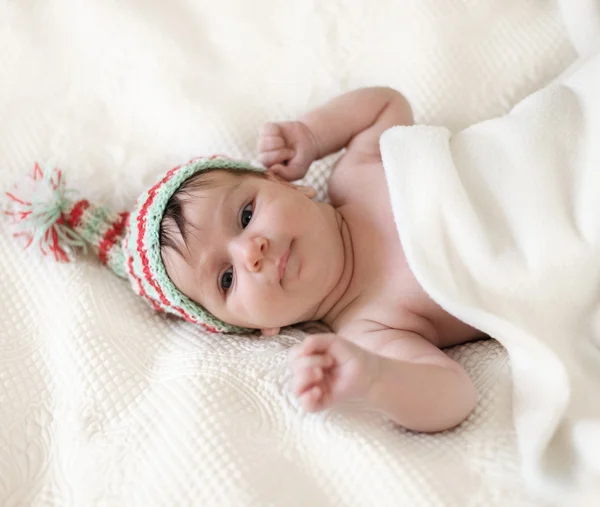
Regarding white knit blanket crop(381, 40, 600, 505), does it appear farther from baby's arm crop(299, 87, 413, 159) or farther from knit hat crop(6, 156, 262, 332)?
knit hat crop(6, 156, 262, 332)

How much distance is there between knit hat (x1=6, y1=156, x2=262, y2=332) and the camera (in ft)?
3.67

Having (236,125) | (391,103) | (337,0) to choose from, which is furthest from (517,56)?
(236,125)

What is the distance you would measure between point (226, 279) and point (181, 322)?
161mm

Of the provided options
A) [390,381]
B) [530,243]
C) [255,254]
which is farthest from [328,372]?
[530,243]

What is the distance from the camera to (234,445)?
88cm

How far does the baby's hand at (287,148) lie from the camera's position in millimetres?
1221

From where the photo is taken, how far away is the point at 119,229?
48.0 inches

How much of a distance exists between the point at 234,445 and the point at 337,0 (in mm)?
924

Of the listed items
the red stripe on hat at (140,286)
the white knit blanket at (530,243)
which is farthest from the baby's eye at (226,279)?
the white knit blanket at (530,243)

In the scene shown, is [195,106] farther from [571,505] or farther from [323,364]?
[571,505]

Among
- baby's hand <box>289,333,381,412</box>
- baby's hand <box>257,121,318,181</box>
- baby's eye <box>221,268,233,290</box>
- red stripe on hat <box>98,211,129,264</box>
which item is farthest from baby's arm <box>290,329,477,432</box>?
red stripe on hat <box>98,211,129,264</box>

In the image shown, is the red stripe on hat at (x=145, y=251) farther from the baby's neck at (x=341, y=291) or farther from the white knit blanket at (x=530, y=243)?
the white knit blanket at (x=530, y=243)

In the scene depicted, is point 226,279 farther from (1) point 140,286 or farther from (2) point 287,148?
(2) point 287,148

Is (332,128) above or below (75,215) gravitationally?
below
